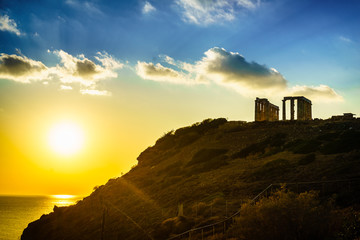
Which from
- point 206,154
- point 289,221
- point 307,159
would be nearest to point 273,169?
point 307,159

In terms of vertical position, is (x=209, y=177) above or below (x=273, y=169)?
below

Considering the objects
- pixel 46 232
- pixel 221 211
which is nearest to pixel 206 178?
pixel 221 211

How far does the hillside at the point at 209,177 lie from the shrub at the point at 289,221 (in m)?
6.51

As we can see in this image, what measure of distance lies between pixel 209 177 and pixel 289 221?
23722mm

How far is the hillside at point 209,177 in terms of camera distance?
1148 inches

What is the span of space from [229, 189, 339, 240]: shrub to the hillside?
6.51 meters

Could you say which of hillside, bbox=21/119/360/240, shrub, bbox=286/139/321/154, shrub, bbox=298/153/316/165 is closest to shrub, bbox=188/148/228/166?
hillside, bbox=21/119/360/240

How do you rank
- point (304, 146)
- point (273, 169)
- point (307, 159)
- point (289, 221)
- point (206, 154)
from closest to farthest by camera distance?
point (289, 221), point (273, 169), point (307, 159), point (304, 146), point (206, 154)

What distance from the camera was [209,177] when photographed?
40094 millimetres

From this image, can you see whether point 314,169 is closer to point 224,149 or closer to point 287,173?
point 287,173

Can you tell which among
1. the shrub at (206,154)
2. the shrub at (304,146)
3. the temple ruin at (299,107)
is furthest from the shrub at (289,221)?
the temple ruin at (299,107)

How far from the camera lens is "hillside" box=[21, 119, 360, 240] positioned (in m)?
29.2

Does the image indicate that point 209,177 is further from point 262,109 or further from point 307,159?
point 262,109

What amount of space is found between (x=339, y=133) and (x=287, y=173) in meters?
16.4
